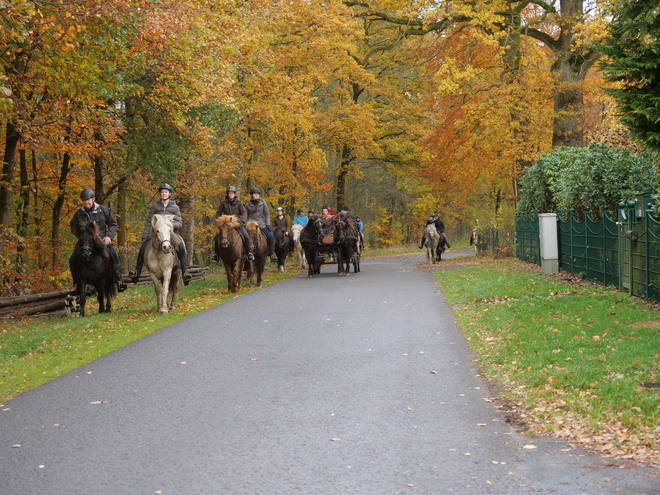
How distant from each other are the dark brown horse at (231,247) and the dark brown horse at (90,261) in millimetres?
3761

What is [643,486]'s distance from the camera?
4738 millimetres

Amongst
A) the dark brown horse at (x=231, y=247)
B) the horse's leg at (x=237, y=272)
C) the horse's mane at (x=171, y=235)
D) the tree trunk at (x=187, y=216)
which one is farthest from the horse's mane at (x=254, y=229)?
the tree trunk at (x=187, y=216)

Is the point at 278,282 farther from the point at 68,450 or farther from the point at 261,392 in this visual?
the point at 68,450

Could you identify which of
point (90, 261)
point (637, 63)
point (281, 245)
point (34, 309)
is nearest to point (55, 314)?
point (34, 309)

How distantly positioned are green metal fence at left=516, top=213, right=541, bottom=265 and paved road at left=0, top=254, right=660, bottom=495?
522 inches

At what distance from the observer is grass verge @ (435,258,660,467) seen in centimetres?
609

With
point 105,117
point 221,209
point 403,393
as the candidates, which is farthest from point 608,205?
point 105,117

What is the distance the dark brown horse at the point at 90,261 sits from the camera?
49.8 ft

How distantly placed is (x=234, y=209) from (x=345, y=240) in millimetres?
5124

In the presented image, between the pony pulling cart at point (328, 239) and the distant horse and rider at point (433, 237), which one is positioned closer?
the pony pulling cart at point (328, 239)

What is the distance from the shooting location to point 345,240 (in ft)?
79.5

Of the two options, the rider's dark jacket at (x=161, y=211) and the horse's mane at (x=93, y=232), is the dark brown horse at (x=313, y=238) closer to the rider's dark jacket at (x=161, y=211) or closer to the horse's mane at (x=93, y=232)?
the rider's dark jacket at (x=161, y=211)

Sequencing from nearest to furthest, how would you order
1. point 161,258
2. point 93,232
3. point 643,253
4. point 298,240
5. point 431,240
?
1. point 643,253
2. point 93,232
3. point 161,258
4. point 298,240
5. point 431,240

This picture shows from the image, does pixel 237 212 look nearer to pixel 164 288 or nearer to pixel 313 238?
pixel 313 238
